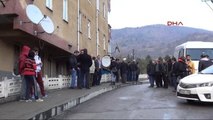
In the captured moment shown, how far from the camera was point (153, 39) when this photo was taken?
18138 cm

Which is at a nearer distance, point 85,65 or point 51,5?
point 85,65

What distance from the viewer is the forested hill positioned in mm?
151875

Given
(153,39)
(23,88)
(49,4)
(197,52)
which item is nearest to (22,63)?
(23,88)

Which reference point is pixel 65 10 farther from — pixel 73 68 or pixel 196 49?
pixel 196 49

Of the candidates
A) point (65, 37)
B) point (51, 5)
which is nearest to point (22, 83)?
point (51, 5)

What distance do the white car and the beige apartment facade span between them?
20.6 ft

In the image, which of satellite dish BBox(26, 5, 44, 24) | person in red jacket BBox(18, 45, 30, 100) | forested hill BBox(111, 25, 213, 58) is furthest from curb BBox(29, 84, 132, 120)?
forested hill BBox(111, 25, 213, 58)

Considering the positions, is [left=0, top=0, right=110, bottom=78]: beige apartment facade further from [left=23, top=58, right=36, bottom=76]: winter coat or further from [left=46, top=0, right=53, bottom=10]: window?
[left=23, top=58, right=36, bottom=76]: winter coat

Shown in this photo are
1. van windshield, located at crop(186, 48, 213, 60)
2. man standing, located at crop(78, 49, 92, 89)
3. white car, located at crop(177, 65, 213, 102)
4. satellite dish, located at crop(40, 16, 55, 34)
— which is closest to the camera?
white car, located at crop(177, 65, 213, 102)

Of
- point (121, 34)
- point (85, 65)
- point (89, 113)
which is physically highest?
point (121, 34)

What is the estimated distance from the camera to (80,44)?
29672 mm

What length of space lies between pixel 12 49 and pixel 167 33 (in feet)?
587

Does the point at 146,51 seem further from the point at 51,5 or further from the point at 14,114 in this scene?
the point at 14,114

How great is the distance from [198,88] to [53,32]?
27.3 feet
